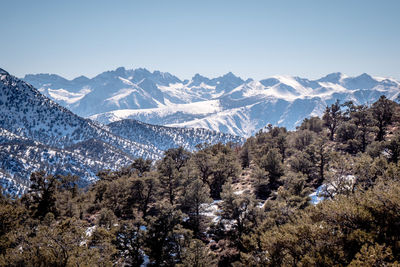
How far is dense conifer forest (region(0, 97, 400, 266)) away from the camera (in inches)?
1135

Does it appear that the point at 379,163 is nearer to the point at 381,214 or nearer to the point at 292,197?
the point at 292,197

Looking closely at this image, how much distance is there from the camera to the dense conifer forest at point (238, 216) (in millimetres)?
28828

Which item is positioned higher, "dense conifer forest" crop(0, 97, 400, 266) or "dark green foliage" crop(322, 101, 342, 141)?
"dark green foliage" crop(322, 101, 342, 141)

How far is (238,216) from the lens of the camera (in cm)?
5250

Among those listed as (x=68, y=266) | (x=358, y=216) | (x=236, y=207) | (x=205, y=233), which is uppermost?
(x=358, y=216)

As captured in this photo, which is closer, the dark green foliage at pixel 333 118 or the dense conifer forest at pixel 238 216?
the dense conifer forest at pixel 238 216

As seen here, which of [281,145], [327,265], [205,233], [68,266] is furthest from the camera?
[281,145]

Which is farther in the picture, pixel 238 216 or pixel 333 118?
pixel 333 118

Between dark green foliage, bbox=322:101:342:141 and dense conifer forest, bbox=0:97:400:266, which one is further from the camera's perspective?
dark green foliage, bbox=322:101:342:141

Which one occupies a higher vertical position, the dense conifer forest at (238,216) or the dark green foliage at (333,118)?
the dark green foliage at (333,118)

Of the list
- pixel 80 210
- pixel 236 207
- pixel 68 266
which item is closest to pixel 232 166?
pixel 236 207

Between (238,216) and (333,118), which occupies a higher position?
(333,118)

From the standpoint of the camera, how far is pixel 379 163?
50469mm

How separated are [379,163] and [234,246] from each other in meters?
35.0
